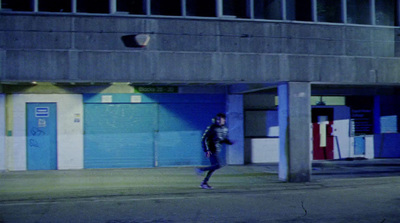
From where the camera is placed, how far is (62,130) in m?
14.7

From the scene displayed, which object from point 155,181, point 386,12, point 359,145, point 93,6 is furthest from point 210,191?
point 359,145

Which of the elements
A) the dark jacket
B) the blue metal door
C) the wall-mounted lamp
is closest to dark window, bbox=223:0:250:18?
the wall-mounted lamp

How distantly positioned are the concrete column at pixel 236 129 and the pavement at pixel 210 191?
0.62 m

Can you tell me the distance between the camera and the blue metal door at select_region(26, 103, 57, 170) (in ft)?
47.5

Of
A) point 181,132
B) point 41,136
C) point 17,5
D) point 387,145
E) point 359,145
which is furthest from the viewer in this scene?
point 387,145

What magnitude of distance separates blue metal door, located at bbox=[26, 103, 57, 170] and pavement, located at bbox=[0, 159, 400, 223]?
49 centimetres

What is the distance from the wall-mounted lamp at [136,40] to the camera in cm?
1132

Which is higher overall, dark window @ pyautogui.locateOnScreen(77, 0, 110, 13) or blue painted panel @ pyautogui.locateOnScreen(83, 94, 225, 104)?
dark window @ pyautogui.locateOnScreen(77, 0, 110, 13)

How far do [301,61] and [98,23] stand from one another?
516 cm

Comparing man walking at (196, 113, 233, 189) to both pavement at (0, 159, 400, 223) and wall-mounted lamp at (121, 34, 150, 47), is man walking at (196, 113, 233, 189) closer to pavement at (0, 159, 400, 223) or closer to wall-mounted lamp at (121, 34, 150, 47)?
pavement at (0, 159, 400, 223)

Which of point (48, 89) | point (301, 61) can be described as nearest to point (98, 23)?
point (48, 89)

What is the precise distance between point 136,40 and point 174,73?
3.91ft

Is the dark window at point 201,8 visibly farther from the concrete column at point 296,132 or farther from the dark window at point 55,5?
the dark window at point 55,5

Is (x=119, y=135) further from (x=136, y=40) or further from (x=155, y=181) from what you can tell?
(x=136, y=40)
